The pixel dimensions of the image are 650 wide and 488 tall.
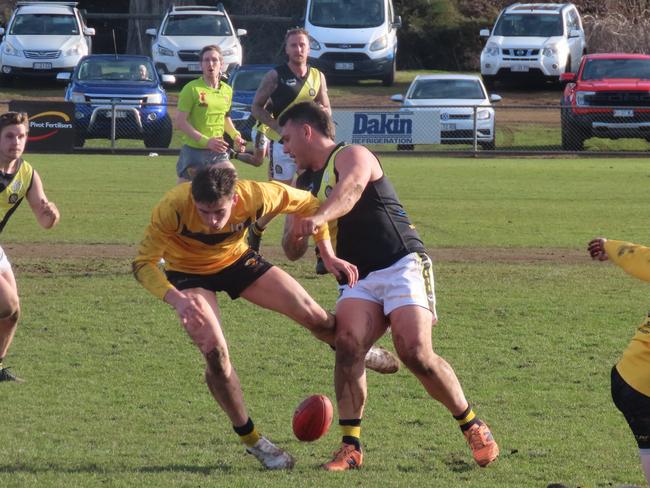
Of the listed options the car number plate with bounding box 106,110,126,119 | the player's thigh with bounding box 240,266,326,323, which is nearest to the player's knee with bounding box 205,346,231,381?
the player's thigh with bounding box 240,266,326,323

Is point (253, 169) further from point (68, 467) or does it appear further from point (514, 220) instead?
point (68, 467)

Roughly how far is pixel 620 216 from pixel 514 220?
1404 millimetres

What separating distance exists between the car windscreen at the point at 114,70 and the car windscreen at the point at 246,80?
6.23 feet

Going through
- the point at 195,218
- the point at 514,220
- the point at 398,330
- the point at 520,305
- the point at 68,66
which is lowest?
the point at 68,66

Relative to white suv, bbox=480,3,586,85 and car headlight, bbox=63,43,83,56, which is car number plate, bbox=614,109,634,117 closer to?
white suv, bbox=480,3,586,85

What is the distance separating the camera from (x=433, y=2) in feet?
136

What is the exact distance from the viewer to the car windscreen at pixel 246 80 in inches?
1081

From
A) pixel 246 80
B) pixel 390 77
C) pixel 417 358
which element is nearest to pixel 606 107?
pixel 246 80

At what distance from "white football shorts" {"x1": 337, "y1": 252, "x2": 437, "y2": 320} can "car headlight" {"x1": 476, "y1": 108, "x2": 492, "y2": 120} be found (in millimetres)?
19171

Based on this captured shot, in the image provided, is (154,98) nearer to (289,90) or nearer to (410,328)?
(289,90)

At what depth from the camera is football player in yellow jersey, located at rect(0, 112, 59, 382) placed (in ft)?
24.7

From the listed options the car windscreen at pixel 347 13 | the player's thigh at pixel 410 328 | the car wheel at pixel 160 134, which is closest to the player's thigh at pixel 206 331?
the player's thigh at pixel 410 328

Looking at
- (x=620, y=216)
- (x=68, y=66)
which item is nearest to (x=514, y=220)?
(x=620, y=216)

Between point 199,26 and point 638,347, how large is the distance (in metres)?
29.8
